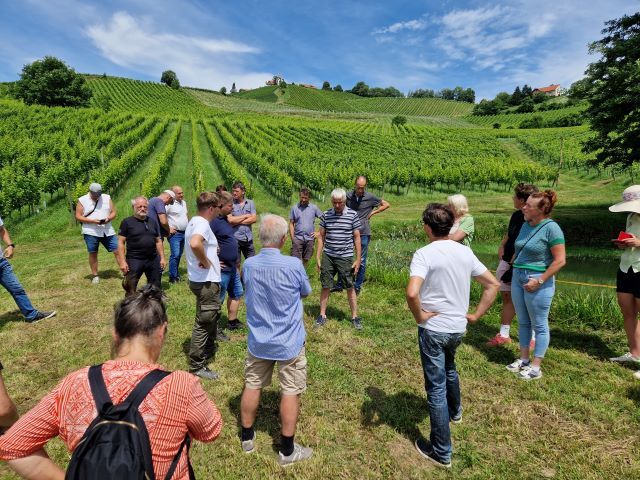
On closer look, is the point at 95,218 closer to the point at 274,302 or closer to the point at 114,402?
the point at 274,302

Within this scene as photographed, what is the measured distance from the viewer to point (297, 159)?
27172mm

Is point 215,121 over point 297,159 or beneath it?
over

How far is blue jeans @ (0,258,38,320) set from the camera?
17.1ft

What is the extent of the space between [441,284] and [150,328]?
7.28 feet

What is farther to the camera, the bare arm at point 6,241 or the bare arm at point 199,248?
the bare arm at point 6,241

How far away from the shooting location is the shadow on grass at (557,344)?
4.79 meters

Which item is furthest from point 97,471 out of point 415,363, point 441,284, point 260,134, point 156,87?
point 156,87

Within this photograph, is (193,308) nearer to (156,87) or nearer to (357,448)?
(357,448)

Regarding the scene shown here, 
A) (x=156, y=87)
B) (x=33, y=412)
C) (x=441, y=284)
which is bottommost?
(x=33, y=412)

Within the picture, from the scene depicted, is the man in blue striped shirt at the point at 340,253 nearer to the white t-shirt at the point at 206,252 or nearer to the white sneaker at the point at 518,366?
the white t-shirt at the point at 206,252

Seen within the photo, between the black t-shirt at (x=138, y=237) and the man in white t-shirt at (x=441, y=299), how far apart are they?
4.53m

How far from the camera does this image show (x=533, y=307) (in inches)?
161

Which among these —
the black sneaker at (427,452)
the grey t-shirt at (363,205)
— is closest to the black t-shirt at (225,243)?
the grey t-shirt at (363,205)

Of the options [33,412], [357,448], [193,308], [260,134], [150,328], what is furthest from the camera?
[260,134]
